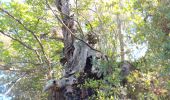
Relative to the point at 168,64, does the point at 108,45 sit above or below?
above

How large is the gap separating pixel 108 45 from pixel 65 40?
2005 millimetres

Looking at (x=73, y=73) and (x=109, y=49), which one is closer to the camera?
(x=109, y=49)

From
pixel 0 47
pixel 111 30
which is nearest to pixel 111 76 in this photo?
pixel 111 30

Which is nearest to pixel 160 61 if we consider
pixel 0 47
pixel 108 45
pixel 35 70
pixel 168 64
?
pixel 168 64

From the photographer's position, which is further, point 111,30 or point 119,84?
point 111,30

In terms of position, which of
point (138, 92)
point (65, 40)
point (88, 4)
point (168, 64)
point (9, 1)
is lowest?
point (138, 92)

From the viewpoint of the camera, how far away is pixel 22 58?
879cm

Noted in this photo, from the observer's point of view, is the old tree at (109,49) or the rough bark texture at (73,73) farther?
the rough bark texture at (73,73)

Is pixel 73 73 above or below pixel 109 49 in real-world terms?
below

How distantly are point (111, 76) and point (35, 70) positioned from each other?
11.5 feet

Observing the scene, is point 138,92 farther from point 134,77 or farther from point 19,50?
point 19,50

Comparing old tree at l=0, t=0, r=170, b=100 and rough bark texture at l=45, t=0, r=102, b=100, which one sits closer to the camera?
old tree at l=0, t=0, r=170, b=100

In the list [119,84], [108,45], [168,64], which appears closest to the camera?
[168,64]

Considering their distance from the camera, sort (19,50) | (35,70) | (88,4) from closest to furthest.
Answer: (88,4), (35,70), (19,50)
